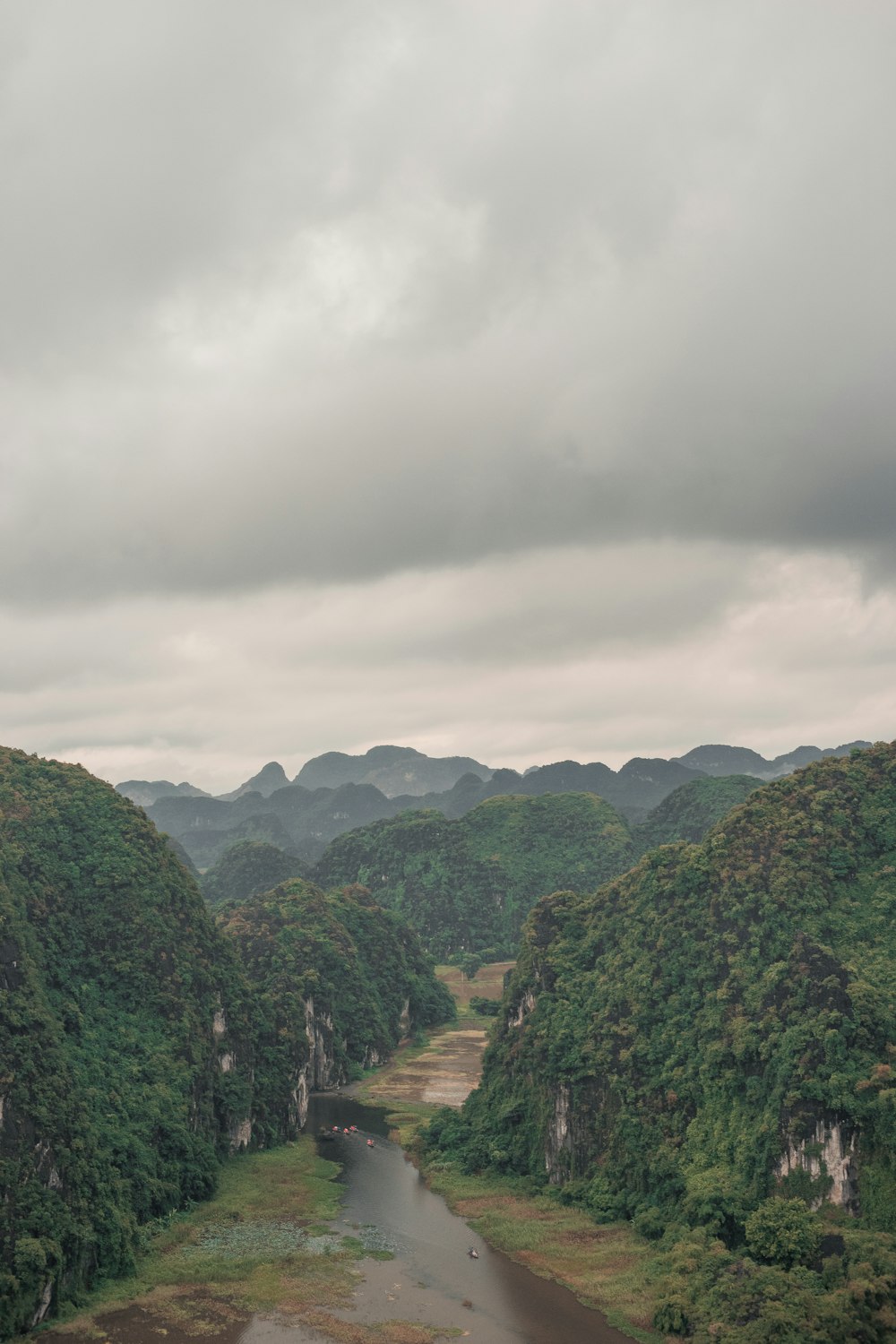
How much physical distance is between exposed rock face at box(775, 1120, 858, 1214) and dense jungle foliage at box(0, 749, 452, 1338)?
44.4 meters

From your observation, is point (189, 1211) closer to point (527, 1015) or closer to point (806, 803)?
point (527, 1015)

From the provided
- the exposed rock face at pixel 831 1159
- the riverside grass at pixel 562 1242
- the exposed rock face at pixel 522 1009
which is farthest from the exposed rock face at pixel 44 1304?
the exposed rock face at pixel 522 1009

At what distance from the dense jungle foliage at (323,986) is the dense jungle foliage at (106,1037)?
1.70ft

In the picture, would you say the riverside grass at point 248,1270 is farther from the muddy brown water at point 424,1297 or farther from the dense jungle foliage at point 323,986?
the dense jungle foliage at point 323,986

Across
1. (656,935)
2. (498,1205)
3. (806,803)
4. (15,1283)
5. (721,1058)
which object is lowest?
(498,1205)

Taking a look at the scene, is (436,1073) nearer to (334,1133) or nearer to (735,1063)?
(334,1133)

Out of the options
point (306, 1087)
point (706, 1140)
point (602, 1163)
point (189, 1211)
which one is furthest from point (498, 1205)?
point (306, 1087)

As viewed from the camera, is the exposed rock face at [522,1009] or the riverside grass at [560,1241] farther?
the exposed rock face at [522,1009]

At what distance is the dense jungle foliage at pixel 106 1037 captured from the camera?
6241 centimetres

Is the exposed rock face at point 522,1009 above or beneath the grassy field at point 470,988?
above

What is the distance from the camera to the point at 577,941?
10350cm

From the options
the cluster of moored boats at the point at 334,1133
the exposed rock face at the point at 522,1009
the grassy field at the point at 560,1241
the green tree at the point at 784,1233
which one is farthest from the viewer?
the cluster of moored boats at the point at 334,1133

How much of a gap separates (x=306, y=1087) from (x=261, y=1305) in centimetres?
5141

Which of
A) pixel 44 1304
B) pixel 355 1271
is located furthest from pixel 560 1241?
pixel 44 1304
